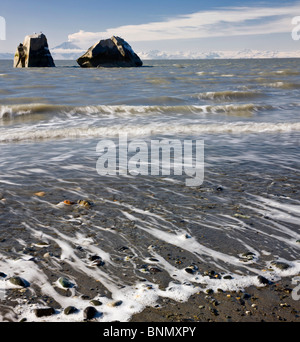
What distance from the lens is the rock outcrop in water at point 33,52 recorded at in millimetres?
53062

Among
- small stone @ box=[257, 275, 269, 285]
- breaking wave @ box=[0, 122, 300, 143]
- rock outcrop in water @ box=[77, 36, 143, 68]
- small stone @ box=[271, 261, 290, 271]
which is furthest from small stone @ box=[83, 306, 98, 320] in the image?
rock outcrop in water @ box=[77, 36, 143, 68]

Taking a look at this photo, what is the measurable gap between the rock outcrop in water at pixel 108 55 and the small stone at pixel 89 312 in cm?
5675

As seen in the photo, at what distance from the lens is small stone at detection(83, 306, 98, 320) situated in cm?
199

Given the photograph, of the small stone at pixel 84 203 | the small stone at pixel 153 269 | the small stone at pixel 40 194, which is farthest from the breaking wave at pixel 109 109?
the small stone at pixel 153 269

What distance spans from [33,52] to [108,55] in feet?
39.4

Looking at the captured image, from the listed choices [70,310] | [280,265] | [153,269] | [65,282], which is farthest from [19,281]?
[280,265]

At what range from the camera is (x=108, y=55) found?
184 ft

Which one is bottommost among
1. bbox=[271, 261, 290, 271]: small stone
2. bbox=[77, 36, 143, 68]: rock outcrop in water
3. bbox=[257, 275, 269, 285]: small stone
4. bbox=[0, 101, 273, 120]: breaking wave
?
bbox=[257, 275, 269, 285]: small stone

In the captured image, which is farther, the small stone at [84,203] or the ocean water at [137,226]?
the small stone at [84,203]

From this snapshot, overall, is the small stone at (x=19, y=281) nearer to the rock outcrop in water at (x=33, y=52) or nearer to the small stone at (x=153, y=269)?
the small stone at (x=153, y=269)

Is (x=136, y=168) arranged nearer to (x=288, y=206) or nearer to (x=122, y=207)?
(x=122, y=207)

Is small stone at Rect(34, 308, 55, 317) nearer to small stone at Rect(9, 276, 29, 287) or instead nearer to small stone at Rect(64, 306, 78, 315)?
small stone at Rect(64, 306, 78, 315)

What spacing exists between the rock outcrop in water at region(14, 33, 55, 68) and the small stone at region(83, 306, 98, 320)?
57.1 m
